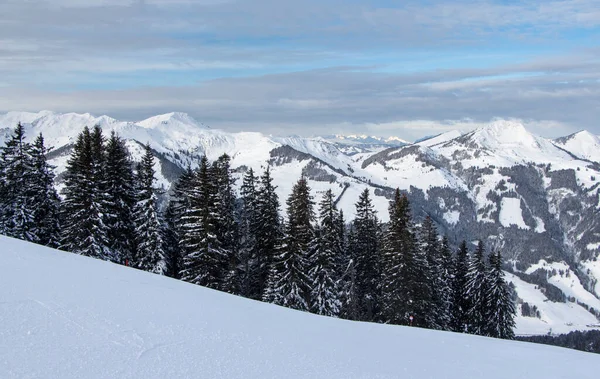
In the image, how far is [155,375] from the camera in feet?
22.9

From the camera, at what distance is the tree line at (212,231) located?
31578 mm

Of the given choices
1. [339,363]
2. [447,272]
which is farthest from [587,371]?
[447,272]

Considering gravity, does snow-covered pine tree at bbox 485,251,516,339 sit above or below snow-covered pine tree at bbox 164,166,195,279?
below

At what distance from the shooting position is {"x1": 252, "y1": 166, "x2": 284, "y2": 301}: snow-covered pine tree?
37.7m

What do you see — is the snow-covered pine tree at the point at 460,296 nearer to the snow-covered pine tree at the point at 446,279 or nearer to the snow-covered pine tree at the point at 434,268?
the snow-covered pine tree at the point at 446,279

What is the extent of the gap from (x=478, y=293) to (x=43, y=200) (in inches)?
1560

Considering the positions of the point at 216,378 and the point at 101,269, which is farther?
the point at 101,269

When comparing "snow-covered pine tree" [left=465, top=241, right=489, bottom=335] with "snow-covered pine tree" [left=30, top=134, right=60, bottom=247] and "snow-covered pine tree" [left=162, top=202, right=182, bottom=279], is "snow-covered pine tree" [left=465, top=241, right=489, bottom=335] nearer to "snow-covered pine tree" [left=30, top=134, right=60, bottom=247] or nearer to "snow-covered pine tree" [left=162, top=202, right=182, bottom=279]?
"snow-covered pine tree" [left=162, top=202, right=182, bottom=279]

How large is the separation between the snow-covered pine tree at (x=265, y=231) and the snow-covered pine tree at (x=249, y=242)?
0.30 meters

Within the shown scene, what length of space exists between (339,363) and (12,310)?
6.24 m

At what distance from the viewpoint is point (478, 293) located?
152 feet

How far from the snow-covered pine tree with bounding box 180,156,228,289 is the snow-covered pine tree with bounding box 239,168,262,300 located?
5.18 metres

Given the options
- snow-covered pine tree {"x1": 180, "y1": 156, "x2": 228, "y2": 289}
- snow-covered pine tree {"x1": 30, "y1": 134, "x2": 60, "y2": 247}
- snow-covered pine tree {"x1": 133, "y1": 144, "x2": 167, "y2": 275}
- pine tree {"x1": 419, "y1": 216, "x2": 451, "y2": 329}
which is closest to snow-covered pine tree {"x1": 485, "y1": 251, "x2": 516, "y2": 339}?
pine tree {"x1": 419, "y1": 216, "x2": 451, "y2": 329}

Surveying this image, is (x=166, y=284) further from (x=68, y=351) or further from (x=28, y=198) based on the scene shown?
(x=28, y=198)
